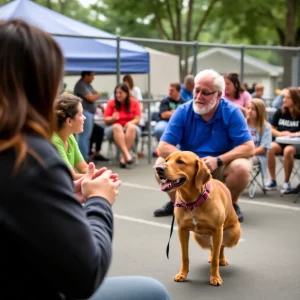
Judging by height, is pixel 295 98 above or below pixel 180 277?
above

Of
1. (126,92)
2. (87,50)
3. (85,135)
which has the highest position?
(87,50)

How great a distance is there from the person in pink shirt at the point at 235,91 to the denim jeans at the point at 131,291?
8.79 metres

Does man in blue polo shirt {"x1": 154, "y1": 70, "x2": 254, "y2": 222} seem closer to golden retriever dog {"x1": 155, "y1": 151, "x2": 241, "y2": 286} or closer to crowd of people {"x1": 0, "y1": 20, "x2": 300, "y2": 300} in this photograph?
golden retriever dog {"x1": 155, "y1": 151, "x2": 241, "y2": 286}

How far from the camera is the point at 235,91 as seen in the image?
35.9 ft

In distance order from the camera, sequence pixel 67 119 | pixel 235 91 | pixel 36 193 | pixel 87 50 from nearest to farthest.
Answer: pixel 36 193, pixel 67 119, pixel 235 91, pixel 87 50

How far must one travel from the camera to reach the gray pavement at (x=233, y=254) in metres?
4.73

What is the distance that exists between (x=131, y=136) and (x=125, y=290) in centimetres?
1007

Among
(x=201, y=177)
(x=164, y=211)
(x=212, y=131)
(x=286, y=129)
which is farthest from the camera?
(x=286, y=129)

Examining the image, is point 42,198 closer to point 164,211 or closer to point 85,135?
point 164,211

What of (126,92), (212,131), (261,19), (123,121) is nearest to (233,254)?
(212,131)

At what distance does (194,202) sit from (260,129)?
4.47m

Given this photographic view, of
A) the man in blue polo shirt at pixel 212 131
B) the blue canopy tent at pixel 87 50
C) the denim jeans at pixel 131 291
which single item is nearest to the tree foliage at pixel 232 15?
the blue canopy tent at pixel 87 50

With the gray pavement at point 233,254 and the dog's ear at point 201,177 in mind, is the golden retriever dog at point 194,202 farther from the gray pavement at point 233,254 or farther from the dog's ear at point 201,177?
the gray pavement at point 233,254

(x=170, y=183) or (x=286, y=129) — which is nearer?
(x=170, y=183)
